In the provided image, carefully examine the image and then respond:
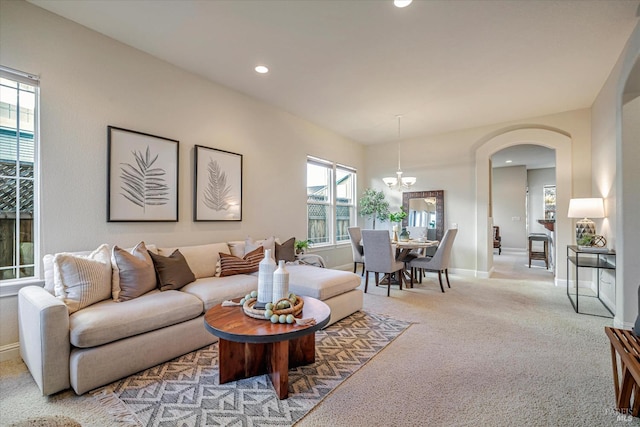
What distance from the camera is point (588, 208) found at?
152 inches

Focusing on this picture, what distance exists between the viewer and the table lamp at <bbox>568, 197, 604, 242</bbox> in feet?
12.5

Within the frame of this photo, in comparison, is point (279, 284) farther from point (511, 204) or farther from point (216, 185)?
point (511, 204)

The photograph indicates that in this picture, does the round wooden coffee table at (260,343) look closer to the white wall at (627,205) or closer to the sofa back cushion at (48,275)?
the sofa back cushion at (48,275)

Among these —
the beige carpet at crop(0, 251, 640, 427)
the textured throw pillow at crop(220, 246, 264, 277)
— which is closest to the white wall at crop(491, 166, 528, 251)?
the beige carpet at crop(0, 251, 640, 427)

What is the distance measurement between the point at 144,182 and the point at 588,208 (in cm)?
544

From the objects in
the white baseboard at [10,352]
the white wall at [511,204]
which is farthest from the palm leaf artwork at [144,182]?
the white wall at [511,204]

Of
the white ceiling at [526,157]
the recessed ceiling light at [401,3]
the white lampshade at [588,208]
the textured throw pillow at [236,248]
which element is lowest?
the textured throw pillow at [236,248]

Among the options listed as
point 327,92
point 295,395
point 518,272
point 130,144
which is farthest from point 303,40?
point 518,272

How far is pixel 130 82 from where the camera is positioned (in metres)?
3.10

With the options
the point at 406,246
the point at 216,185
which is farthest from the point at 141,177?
the point at 406,246

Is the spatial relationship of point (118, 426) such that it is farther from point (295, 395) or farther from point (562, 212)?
point (562, 212)

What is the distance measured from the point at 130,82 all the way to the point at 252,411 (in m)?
3.29

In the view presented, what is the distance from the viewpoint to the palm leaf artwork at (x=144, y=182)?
→ 305 cm

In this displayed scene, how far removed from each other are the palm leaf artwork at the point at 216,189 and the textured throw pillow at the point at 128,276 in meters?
1.31
